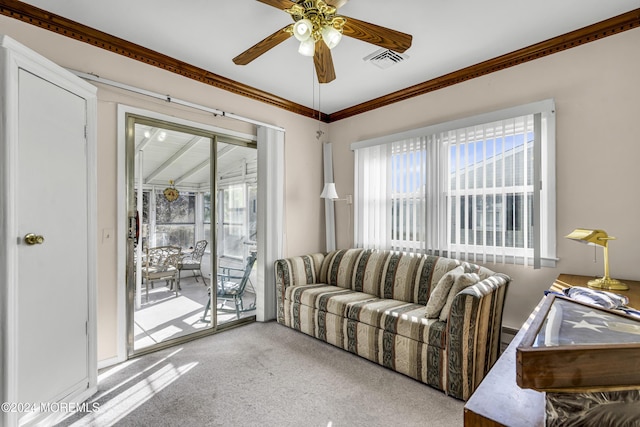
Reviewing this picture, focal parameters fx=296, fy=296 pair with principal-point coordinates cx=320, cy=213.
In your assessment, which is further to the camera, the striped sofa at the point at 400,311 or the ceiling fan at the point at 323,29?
the striped sofa at the point at 400,311

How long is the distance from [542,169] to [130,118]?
371 centimetres

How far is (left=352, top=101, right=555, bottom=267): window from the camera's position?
8.48ft

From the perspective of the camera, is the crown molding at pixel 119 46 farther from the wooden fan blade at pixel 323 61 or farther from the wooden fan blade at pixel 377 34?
the wooden fan blade at pixel 377 34

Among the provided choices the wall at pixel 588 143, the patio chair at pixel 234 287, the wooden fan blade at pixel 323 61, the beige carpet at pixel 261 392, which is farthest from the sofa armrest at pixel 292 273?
the wooden fan blade at pixel 323 61

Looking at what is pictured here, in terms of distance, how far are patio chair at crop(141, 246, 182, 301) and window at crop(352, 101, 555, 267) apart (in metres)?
2.30

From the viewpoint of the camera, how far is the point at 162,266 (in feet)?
10.2

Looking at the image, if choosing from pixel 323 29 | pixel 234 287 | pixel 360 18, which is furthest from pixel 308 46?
pixel 234 287

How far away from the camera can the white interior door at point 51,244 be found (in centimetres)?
171

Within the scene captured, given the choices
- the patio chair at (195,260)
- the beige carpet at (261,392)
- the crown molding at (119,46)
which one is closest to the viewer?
the beige carpet at (261,392)

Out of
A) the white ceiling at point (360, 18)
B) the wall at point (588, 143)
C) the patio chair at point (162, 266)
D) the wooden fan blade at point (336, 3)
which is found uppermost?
the white ceiling at point (360, 18)

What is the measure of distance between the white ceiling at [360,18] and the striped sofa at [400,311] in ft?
6.41

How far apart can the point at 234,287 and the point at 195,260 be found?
1.84ft

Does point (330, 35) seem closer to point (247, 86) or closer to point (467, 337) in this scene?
point (247, 86)

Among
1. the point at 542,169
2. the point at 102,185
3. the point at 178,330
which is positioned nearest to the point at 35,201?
the point at 102,185
